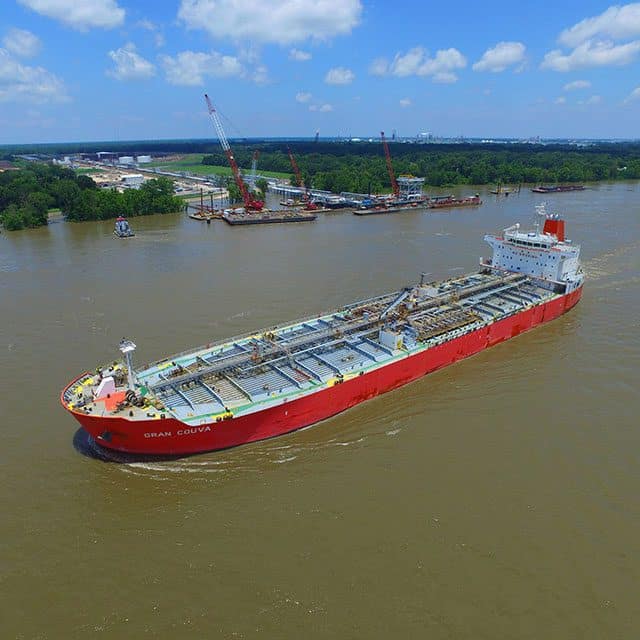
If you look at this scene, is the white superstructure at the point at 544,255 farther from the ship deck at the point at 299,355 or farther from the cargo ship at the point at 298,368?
the ship deck at the point at 299,355

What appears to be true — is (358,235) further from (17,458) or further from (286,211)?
(17,458)

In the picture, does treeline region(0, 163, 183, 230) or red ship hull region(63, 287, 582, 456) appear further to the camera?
treeline region(0, 163, 183, 230)

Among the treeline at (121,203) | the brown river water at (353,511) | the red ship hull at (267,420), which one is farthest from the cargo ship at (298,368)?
the treeline at (121,203)

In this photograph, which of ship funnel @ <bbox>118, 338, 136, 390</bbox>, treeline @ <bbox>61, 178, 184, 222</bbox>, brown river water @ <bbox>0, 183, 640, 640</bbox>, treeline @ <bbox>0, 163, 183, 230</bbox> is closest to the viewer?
brown river water @ <bbox>0, 183, 640, 640</bbox>

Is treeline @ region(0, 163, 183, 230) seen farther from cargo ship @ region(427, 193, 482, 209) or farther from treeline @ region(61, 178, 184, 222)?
cargo ship @ region(427, 193, 482, 209)

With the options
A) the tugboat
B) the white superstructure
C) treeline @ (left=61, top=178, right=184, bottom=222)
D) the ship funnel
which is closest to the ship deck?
the ship funnel

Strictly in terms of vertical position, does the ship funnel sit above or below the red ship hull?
above

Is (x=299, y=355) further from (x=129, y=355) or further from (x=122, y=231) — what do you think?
(x=122, y=231)

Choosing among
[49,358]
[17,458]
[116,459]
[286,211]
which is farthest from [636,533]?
[286,211]
